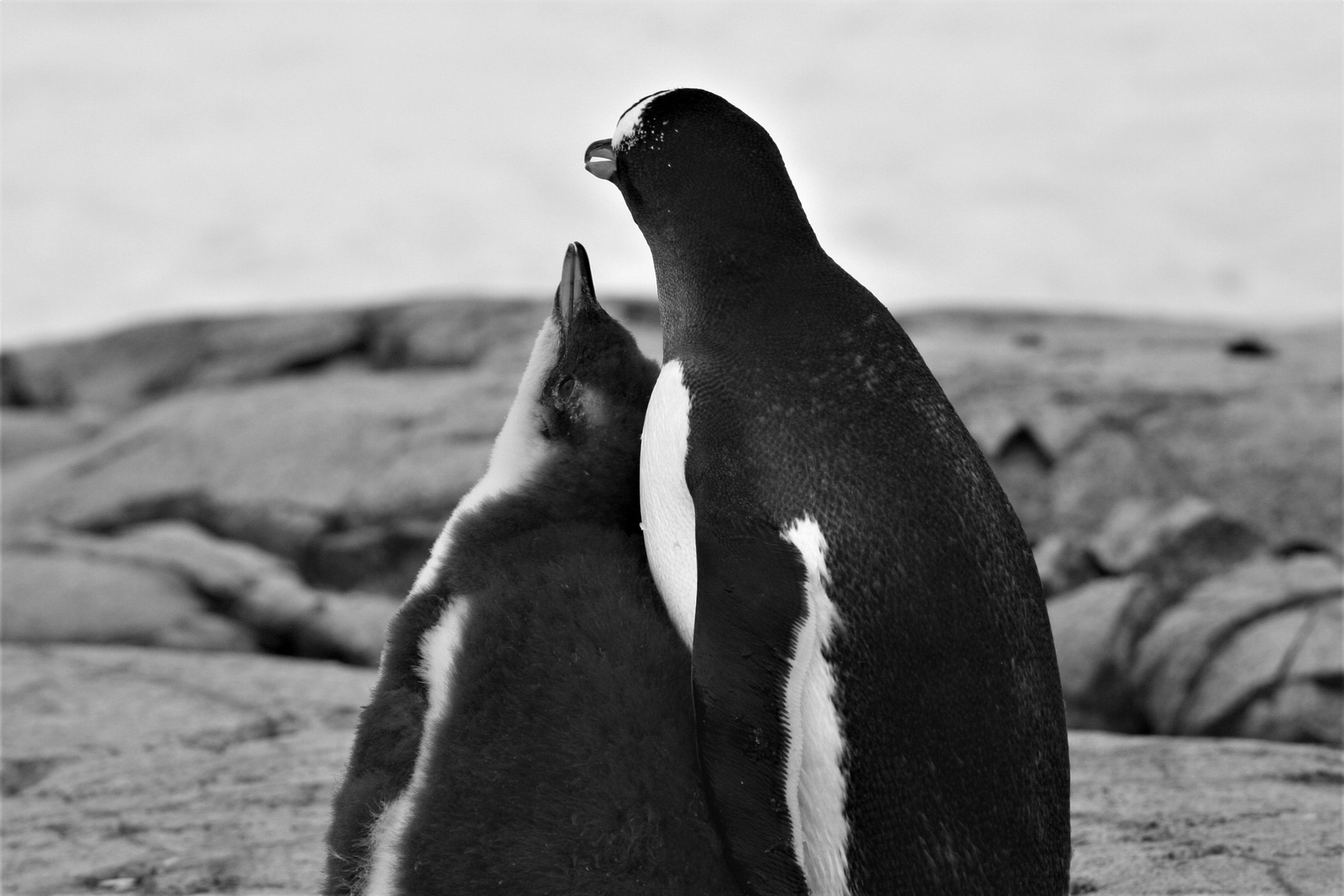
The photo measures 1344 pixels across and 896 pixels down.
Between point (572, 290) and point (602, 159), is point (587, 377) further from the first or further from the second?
point (602, 159)

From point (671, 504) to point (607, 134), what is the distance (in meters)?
8.44

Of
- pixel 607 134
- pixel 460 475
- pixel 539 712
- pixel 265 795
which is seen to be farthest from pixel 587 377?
pixel 607 134

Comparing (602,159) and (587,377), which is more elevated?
(602,159)

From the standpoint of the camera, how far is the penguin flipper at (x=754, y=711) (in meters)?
1.07

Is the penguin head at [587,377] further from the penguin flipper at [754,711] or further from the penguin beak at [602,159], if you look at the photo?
the penguin flipper at [754,711]

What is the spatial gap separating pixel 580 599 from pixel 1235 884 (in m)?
0.86

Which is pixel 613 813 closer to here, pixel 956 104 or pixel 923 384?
pixel 923 384

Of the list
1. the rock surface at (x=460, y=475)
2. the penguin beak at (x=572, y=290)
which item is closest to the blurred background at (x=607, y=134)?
the rock surface at (x=460, y=475)

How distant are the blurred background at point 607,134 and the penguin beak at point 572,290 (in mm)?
4642

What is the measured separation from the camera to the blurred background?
6.89 m

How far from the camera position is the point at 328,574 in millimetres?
3994

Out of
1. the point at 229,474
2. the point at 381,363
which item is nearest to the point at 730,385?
the point at 229,474

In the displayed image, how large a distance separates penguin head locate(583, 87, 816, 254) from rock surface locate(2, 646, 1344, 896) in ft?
2.76

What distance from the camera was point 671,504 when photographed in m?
1.19
